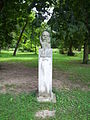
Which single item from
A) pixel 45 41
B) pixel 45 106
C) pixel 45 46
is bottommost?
pixel 45 106

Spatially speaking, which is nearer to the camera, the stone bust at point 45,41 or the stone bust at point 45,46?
the stone bust at point 45,46

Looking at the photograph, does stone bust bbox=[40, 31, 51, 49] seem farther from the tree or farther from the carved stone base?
the tree

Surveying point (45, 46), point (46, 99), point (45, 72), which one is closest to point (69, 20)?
point (45, 46)

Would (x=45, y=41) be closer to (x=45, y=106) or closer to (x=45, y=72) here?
(x=45, y=72)

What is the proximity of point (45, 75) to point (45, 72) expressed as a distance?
0.10 metres

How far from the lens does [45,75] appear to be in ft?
17.9

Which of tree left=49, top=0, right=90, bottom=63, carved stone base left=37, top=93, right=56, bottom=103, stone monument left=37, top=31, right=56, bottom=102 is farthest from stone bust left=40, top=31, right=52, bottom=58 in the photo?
tree left=49, top=0, right=90, bottom=63

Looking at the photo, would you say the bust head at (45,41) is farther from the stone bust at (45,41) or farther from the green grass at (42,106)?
the green grass at (42,106)

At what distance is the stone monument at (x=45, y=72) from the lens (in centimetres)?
534

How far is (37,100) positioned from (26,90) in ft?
4.24

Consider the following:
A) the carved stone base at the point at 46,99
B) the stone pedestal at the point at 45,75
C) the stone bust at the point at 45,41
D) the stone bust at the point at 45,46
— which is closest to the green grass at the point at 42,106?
the carved stone base at the point at 46,99

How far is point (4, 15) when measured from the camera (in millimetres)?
13125

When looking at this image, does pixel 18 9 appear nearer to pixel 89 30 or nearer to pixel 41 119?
pixel 89 30

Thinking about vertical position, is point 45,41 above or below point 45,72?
above
